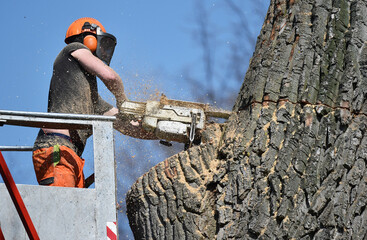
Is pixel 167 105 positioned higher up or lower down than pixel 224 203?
higher up

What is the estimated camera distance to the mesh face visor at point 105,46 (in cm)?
479

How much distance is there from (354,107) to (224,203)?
108cm

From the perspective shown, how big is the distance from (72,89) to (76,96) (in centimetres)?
7

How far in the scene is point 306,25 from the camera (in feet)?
12.8

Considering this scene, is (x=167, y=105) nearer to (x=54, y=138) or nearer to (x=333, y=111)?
(x=54, y=138)

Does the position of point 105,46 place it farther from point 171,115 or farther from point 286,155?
point 286,155

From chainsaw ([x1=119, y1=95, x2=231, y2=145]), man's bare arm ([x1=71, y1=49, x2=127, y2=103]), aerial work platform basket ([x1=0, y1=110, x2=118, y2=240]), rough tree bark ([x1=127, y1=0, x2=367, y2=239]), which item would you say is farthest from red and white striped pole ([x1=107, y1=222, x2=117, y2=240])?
man's bare arm ([x1=71, y1=49, x2=127, y2=103])

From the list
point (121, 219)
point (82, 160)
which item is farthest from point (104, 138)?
point (121, 219)

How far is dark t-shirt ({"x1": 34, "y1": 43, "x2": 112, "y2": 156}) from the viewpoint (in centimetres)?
439

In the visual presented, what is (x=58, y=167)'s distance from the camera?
13.1 ft

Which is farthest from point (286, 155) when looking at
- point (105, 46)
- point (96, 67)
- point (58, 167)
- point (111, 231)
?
point (105, 46)

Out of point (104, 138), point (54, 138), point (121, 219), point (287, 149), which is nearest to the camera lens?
point (104, 138)

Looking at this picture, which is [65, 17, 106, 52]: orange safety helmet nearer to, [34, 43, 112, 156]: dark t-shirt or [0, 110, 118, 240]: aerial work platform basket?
[34, 43, 112, 156]: dark t-shirt

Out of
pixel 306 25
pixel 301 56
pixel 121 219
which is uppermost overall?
pixel 306 25
